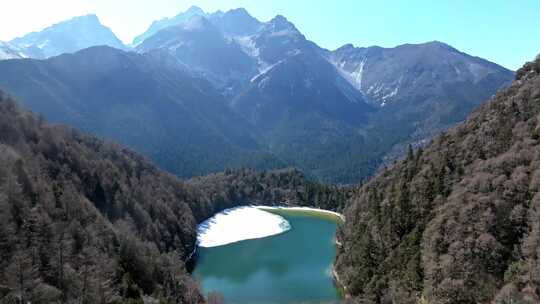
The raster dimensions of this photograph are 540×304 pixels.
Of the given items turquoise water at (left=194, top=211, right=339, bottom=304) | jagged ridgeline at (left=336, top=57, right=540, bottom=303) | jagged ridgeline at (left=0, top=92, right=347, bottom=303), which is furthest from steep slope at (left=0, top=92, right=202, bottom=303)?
jagged ridgeline at (left=336, top=57, right=540, bottom=303)

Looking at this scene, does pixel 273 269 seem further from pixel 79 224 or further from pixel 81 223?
pixel 79 224

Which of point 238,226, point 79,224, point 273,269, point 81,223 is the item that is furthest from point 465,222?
point 238,226

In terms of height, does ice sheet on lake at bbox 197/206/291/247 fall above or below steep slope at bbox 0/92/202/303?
below

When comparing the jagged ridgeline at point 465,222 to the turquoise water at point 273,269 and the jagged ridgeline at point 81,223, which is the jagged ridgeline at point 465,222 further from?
the jagged ridgeline at point 81,223

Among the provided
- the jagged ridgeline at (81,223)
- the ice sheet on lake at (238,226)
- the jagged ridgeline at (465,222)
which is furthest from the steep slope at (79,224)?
the jagged ridgeline at (465,222)

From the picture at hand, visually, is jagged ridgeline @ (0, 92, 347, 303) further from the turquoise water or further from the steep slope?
the turquoise water

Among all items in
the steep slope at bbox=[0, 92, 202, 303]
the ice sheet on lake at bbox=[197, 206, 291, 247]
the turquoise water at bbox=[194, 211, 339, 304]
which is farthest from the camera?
the ice sheet on lake at bbox=[197, 206, 291, 247]

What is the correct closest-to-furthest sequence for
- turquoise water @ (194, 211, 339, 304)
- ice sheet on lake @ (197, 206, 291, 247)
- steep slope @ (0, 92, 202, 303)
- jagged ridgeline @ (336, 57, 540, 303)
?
1. steep slope @ (0, 92, 202, 303)
2. jagged ridgeline @ (336, 57, 540, 303)
3. turquoise water @ (194, 211, 339, 304)
4. ice sheet on lake @ (197, 206, 291, 247)
